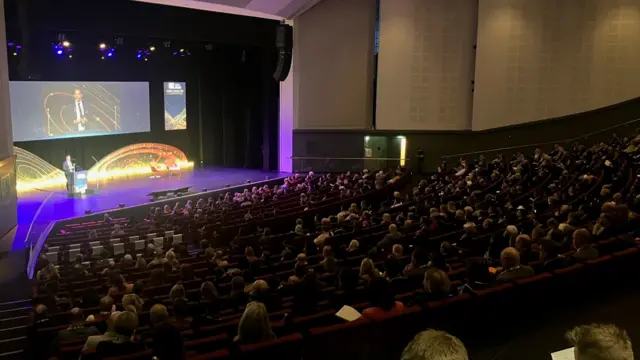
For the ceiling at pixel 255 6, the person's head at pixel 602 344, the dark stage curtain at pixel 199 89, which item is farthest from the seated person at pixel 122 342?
the dark stage curtain at pixel 199 89

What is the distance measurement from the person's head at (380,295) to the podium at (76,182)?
42.9 feet

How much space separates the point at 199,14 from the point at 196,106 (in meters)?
6.01

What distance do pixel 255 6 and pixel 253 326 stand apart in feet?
49.8

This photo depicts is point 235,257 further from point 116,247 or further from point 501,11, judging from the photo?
point 501,11

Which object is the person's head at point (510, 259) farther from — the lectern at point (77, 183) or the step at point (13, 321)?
the lectern at point (77, 183)

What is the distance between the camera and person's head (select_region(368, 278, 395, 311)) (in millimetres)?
4512

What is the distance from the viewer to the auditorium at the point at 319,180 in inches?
183

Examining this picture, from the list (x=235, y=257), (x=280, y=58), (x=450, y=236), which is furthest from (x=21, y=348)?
(x=280, y=58)

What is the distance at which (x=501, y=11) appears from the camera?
19.2m

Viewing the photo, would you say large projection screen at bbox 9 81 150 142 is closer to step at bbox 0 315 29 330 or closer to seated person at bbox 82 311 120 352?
step at bbox 0 315 29 330

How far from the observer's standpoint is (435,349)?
1.68 metres

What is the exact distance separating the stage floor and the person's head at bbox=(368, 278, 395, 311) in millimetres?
8810

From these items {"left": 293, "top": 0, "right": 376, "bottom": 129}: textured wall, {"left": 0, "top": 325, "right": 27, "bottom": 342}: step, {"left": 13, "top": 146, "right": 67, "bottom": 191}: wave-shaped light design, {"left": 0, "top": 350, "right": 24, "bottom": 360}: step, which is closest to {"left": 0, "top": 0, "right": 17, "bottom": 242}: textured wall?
{"left": 13, "top": 146, "right": 67, "bottom": 191}: wave-shaped light design

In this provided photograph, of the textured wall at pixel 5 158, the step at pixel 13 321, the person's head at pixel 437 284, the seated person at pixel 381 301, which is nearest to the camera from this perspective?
the seated person at pixel 381 301
